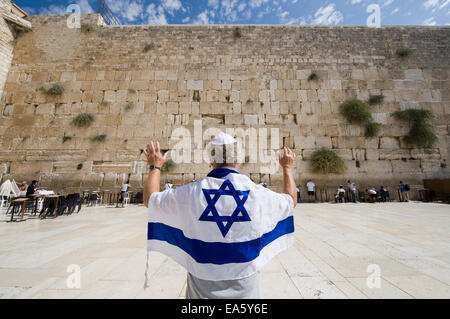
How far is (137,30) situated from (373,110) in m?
13.2

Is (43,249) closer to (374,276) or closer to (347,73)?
(374,276)

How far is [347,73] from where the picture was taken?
1016 centimetres

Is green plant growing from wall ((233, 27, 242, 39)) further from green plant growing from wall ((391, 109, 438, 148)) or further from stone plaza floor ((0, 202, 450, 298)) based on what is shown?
stone plaza floor ((0, 202, 450, 298))

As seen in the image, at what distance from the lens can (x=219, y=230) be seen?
86cm

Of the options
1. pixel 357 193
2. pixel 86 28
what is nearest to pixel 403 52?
pixel 357 193

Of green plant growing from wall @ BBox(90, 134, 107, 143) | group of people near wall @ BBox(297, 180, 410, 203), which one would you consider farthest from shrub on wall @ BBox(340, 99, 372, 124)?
green plant growing from wall @ BBox(90, 134, 107, 143)

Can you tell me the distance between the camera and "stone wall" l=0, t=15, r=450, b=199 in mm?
9125

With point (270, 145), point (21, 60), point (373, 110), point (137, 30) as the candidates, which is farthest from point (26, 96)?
point (373, 110)

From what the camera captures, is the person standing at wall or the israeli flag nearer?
the israeli flag

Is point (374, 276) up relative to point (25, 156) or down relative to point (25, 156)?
down

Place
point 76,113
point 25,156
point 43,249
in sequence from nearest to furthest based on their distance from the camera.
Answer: point 43,249 < point 25,156 < point 76,113

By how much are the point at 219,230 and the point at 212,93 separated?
9.76 m

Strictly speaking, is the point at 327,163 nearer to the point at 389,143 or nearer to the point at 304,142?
the point at 304,142

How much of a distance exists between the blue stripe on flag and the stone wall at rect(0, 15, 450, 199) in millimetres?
8050
